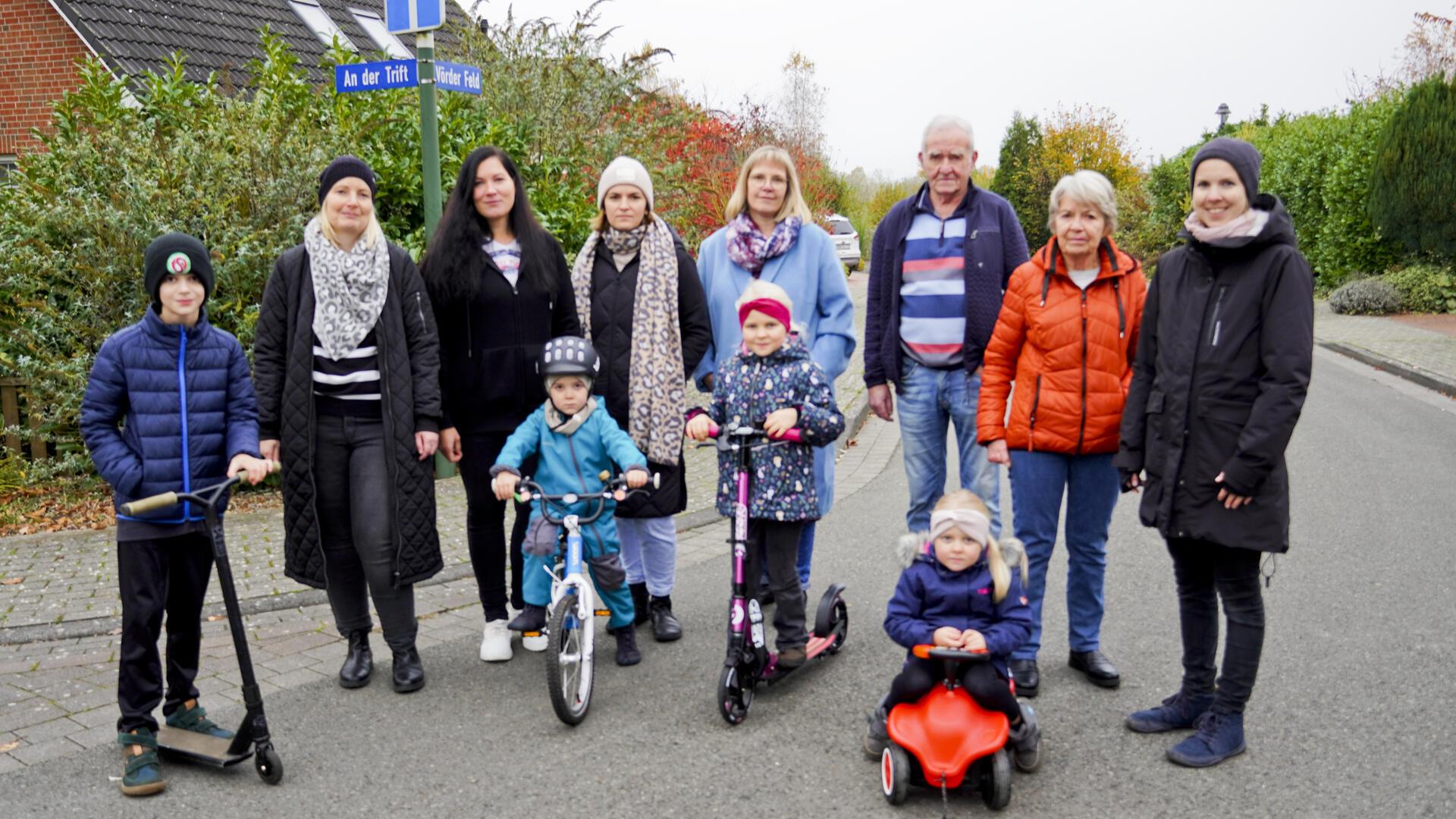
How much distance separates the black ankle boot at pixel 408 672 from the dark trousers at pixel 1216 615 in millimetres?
3001

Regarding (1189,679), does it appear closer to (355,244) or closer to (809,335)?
(809,335)

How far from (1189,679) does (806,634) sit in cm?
145

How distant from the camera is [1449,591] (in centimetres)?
577

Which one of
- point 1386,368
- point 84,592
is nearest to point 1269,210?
point 84,592

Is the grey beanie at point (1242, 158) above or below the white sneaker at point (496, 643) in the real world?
above

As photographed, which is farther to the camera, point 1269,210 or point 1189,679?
point 1189,679

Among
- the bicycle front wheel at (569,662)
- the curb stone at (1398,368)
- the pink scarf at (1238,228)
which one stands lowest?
the bicycle front wheel at (569,662)

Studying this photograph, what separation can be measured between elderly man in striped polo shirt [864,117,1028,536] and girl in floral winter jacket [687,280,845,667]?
22.6 inches

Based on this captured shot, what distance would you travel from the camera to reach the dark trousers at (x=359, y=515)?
14.9 ft

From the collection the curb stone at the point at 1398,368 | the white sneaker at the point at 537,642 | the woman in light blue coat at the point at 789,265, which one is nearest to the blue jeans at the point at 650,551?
the white sneaker at the point at 537,642

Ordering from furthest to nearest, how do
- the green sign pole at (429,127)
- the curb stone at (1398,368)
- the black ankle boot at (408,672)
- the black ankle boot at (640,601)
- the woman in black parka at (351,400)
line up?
1. the curb stone at (1398,368)
2. the green sign pole at (429,127)
3. the black ankle boot at (640,601)
4. the black ankle boot at (408,672)
5. the woman in black parka at (351,400)

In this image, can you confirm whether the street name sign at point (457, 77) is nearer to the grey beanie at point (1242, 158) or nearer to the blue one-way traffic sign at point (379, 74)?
the blue one-way traffic sign at point (379, 74)

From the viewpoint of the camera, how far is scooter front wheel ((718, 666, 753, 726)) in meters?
4.21

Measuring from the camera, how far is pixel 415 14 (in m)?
7.54
